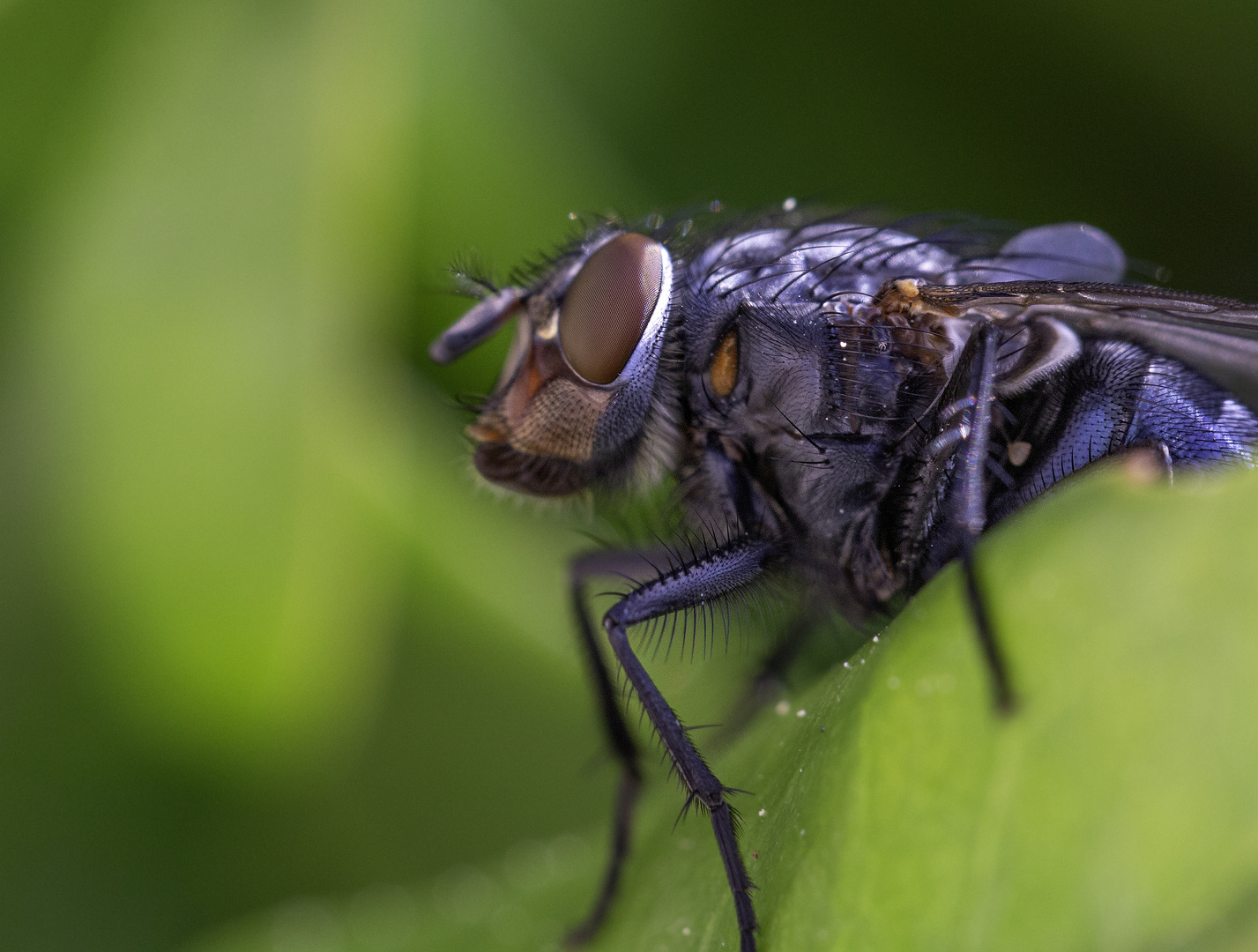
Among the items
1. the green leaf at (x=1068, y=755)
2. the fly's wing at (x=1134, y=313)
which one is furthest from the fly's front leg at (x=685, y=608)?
the fly's wing at (x=1134, y=313)

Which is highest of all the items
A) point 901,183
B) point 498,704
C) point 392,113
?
point 392,113

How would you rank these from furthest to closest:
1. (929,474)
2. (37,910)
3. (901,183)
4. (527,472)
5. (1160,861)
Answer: (901,183) → (37,910) → (527,472) → (929,474) → (1160,861)

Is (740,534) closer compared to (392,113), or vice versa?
(740,534)

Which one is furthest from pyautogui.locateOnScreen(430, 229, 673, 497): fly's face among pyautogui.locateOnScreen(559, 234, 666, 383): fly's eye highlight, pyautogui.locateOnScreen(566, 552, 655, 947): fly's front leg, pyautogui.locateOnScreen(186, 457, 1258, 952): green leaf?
pyautogui.locateOnScreen(186, 457, 1258, 952): green leaf

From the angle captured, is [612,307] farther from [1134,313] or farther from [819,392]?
[1134,313]

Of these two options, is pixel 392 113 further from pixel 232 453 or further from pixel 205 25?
pixel 232 453

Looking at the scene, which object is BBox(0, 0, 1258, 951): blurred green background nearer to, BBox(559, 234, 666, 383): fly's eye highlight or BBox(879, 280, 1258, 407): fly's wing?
BBox(559, 234, 666, 383): fly's eye highlight

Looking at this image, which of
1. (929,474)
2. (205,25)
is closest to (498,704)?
(929,474)

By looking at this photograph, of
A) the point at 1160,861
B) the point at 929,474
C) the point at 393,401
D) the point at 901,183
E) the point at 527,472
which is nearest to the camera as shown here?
the point at 1160,861
